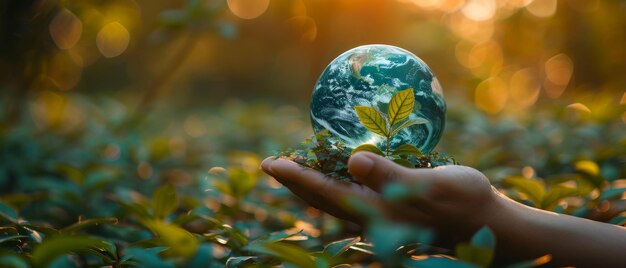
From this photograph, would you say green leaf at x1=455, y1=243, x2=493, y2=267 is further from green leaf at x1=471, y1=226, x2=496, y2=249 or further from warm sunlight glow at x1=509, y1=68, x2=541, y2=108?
warm sunlight glow at x1=509, y1=68, x2=541, y2=108

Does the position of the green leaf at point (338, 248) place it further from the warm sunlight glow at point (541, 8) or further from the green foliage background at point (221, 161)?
the warm sunlight glow at point (541, 8)

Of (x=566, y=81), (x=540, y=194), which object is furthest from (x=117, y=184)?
(x=566, y=81)

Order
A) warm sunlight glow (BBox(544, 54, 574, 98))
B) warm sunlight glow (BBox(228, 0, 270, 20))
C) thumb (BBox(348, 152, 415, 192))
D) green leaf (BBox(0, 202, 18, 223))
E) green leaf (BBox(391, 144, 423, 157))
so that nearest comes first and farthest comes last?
1. thumb (BBox(348, 152, 415, 192))
2. green leaf (BBox(391, 144, 423, 157))
3. green leaf (BBox(0, 202, 18, 223))
4. warm sunlight glow (BBox(544, 54, 574, 98))
5. warm sunlight glow (BBox(228, 0, 270, 20))

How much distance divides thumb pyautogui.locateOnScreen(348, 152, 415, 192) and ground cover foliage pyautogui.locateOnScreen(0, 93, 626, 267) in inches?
6.4

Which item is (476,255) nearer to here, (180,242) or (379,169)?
(379,169)

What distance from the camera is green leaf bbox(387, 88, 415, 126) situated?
1.69 m

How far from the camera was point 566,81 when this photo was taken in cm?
953

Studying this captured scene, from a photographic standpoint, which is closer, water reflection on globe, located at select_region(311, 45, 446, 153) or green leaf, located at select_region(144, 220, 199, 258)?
green leaf, located at select_region(144, 220, 199, 258)

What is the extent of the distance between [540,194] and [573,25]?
7380 millimetres

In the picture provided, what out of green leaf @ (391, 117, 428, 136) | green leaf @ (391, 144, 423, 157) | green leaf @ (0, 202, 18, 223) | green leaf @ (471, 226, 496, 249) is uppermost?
green leaf @ (391, 117, 428, 136)

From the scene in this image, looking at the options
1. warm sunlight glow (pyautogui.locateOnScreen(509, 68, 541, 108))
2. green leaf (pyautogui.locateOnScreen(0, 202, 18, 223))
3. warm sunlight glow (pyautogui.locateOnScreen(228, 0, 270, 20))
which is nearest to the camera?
green leaf (pyautogui.locateOnScreen(0, 202, 18, 223))

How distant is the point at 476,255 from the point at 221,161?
8.53 ft

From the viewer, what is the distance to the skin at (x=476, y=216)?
1.44 meters

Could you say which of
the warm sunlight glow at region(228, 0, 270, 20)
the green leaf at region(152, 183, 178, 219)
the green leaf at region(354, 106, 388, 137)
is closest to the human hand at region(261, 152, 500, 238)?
the green leaf at region(354, 106, 388, 137)
